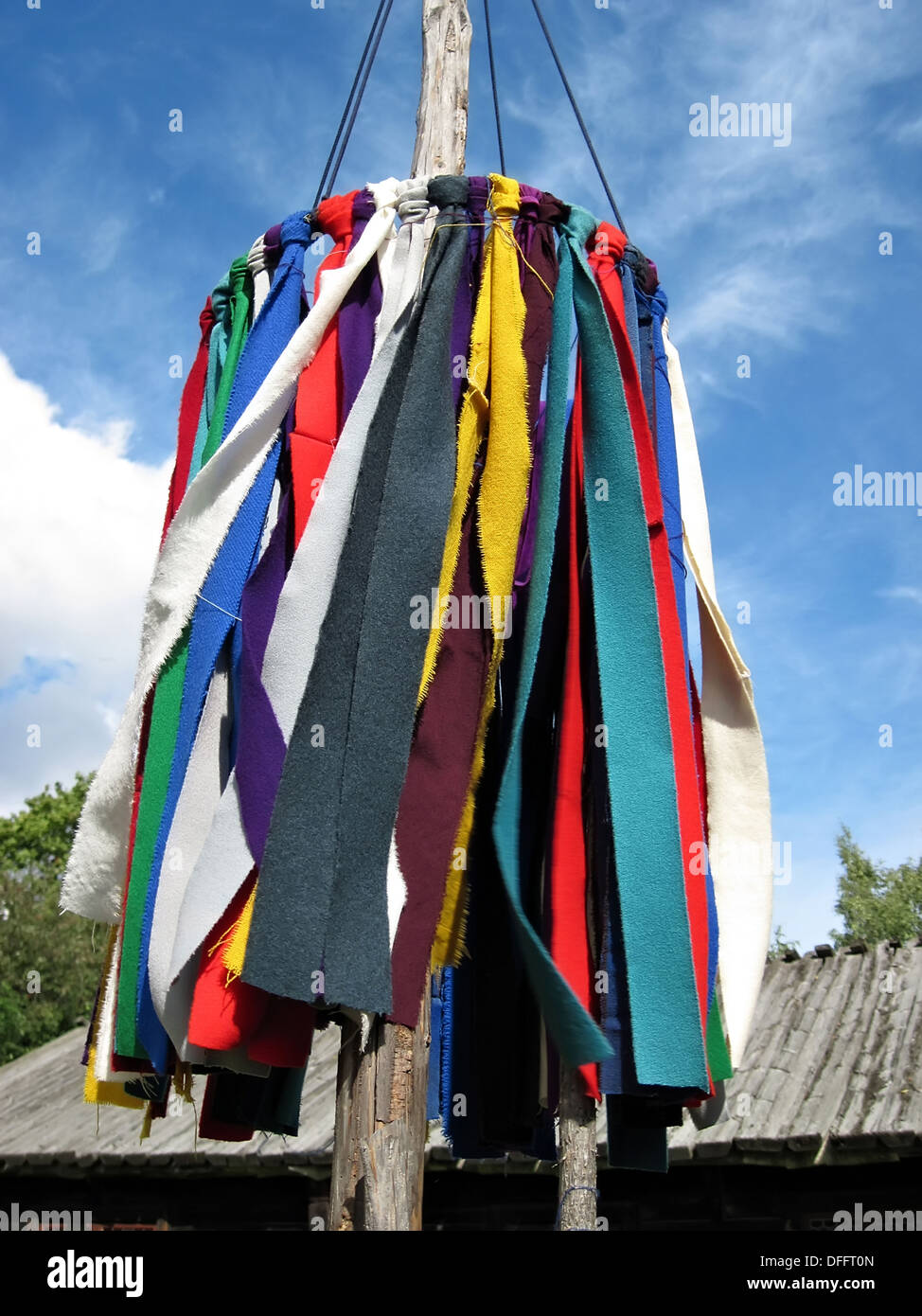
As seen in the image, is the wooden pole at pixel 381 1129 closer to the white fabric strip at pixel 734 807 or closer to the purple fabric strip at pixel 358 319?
the white fabric strip at pixel 734 807

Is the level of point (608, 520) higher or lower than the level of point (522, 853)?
higher

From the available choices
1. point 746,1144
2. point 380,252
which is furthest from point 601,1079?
point 746,1144

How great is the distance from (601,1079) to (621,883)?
1.00ft

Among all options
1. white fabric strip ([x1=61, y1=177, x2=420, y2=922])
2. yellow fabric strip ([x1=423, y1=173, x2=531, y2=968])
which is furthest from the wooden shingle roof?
yellow fabric strip ([x1=423, y1=173, x2=531, y2=968])

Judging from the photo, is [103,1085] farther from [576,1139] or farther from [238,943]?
[576,1139]

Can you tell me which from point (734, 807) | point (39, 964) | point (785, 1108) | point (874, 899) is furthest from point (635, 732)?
point (874, 899)

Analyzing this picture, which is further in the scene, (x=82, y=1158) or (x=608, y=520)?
(x=82, y=1158)

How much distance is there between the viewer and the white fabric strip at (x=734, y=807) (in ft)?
7.11

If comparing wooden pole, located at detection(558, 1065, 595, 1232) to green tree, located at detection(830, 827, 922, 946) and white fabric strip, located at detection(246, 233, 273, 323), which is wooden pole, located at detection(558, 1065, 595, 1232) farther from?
green tree, located at detection(830, 827, 922, 946)

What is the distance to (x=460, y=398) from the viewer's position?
2232 millimetres

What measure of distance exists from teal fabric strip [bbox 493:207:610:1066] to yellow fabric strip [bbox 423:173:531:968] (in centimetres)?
5
